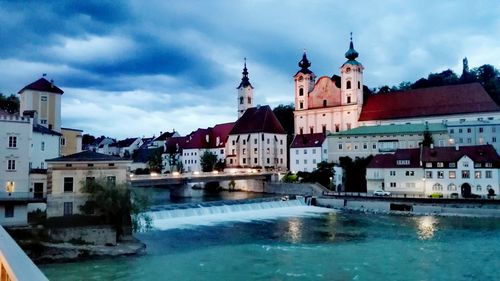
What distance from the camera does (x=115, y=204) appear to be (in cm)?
2312

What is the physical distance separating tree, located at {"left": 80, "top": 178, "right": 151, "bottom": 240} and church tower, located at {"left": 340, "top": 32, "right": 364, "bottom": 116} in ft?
170

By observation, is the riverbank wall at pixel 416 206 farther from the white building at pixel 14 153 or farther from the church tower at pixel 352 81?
the white building at pixel 14 153

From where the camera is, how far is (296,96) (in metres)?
77.2

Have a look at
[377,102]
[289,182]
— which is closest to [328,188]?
[289,182]

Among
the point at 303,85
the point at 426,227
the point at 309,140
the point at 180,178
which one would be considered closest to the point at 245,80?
the point at 303,85

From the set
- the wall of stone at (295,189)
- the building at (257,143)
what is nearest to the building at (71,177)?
the wall of stone at (295,189)

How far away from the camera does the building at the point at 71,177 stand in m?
25.0

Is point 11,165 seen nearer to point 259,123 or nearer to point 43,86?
point 43,86

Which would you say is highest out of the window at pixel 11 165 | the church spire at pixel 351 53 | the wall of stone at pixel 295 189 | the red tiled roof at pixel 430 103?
the church spire at pixel 351 53

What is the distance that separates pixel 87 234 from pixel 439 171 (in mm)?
38212

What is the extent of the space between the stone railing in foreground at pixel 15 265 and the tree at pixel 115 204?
20.4 metres

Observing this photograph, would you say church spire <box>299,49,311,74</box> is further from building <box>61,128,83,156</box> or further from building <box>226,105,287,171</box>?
building <box>61,128,83,156</box>

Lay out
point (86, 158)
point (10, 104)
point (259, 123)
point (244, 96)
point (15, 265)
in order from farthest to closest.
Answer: point (244, 96) < point (259, 123) < point (10, 104) < point (86, 158) < point (15, 265)

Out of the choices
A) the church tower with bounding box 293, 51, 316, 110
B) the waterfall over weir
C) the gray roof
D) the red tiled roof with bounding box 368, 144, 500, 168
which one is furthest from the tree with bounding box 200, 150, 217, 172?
the gray roof
